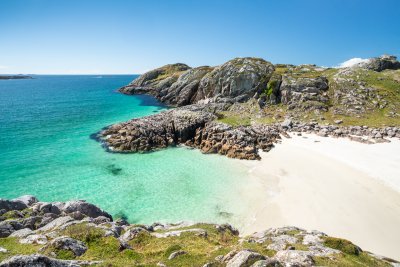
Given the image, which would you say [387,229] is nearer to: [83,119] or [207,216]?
[207,216]

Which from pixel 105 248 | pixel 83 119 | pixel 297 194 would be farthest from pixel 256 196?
pixel 83 119

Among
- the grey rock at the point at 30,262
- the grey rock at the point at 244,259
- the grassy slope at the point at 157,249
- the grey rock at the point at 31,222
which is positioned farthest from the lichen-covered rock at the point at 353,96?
the grey rock at the point at 30,262

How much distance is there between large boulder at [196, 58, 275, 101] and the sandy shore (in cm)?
4133

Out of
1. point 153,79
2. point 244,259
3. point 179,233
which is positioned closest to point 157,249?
point 179,233

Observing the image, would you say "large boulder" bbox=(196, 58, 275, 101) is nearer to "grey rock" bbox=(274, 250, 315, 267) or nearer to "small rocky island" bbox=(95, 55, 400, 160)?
"small rocky island" bbox=(95, 55, 400, 160)

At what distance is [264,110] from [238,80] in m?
18.1

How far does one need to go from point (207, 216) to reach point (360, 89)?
7254 centimetres

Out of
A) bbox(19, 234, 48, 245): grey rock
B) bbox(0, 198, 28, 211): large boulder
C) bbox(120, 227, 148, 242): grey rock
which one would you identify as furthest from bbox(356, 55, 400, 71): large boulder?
bbox(19, 234, 48, 245): grey rock

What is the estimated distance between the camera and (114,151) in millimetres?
55719

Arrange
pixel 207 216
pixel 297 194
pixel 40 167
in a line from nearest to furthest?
1. pixel 207 216
2. pixel 297 194
3. pixel 40 167

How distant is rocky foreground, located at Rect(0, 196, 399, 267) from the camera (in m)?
14.3

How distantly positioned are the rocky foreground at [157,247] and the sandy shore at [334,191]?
305 inches

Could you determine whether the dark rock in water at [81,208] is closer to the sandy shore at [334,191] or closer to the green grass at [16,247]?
the green grass at [16,247]

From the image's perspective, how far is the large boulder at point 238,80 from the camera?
88938mm
